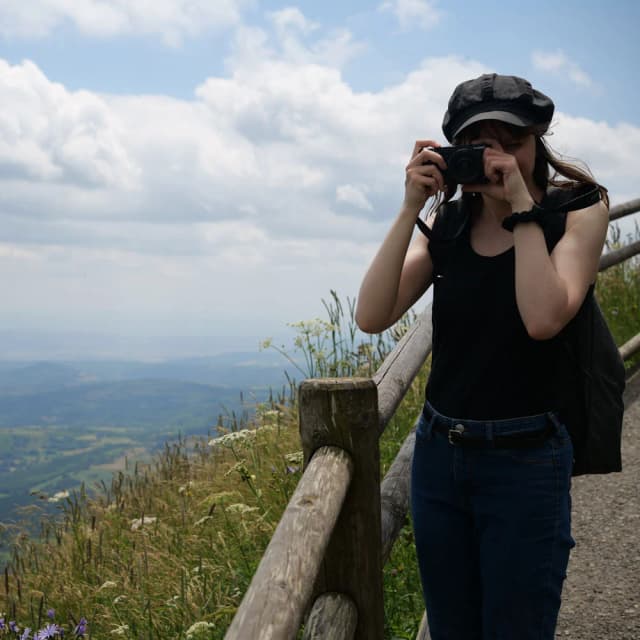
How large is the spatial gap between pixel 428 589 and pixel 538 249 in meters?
0.93

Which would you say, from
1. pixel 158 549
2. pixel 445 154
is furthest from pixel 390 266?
pixel 158 549

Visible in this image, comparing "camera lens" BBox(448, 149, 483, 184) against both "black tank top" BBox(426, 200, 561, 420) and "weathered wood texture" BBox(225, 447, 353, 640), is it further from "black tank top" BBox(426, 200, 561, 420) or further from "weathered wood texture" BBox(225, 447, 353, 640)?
"weathered wood texture" BBox(225, 447, 353, 640)

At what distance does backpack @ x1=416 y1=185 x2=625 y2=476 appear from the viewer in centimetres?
182

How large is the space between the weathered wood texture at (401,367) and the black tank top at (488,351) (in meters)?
0.75

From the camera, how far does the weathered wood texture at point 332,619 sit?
1.95 m

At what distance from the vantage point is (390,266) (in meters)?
2.00

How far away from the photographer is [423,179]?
2.00 meters

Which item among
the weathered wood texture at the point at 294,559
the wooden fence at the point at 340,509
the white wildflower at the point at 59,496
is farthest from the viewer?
the white wildflower at the point at 59,496

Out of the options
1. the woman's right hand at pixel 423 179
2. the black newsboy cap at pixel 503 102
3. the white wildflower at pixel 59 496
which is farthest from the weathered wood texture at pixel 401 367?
the white wildflower at pixel 59 496

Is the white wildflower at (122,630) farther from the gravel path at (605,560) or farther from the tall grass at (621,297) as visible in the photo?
the tall grass at (621,297)

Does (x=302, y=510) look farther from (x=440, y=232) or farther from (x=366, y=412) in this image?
(x=440, y=232)

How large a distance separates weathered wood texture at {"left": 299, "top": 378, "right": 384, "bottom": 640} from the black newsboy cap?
76cm

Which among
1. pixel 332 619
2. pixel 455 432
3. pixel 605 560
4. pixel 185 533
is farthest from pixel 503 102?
pixel 185 533

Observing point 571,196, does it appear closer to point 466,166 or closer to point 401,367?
point 466,166
